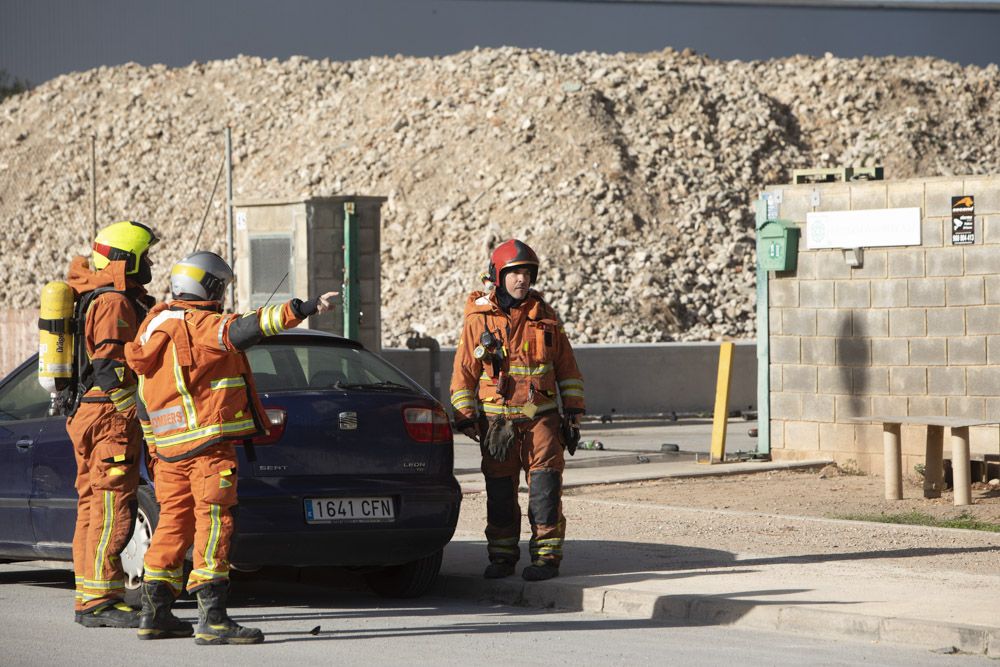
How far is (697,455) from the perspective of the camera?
17.3m

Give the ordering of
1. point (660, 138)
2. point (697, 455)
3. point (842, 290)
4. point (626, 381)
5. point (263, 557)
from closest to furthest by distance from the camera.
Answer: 1. point (263, 557)
2. point (842, 290)
3. point (697, 455)
4. point (626, 381)
5. point (660, 138)

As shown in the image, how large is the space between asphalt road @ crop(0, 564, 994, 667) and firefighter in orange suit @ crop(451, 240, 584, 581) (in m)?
0.51

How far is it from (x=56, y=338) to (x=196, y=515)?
4.95 feet

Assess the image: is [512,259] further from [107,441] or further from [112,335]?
[107,441]

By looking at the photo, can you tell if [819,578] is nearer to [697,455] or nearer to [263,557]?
[263,557]

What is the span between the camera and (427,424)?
29.3 ft

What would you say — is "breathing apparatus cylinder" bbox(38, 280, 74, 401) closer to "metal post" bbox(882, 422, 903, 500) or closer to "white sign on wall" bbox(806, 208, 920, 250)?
"metal post" bbox(882, 422, 903, 500)

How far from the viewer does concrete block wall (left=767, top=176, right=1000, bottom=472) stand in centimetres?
1457

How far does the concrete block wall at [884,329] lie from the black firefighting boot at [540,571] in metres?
6.49

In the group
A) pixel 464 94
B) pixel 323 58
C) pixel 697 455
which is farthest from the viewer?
pixel 323 58

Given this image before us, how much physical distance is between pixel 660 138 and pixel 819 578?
37192mm

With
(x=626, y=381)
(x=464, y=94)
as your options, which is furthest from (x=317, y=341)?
(x=464, y=94)

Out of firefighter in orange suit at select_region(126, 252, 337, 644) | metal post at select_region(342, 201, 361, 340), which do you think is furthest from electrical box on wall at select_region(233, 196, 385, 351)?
firefighter in orange suit at select_region(126, 252, 337, 644)

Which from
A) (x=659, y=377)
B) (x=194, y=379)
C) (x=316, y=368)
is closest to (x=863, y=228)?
(x=316, y=368)
